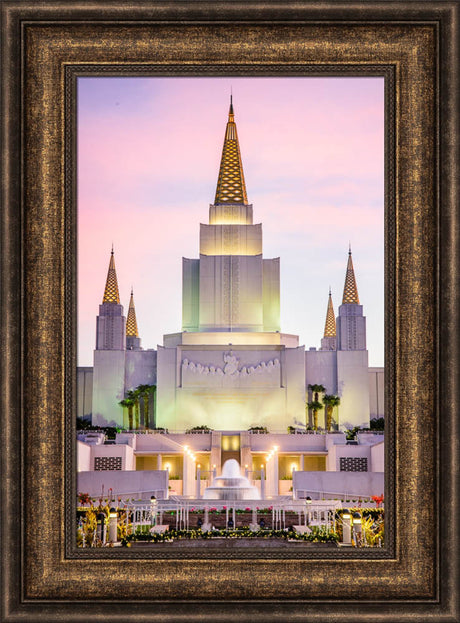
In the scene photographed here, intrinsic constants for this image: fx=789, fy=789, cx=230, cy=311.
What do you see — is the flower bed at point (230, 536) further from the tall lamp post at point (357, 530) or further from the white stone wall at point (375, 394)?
the white stone wall at point (375, 394)

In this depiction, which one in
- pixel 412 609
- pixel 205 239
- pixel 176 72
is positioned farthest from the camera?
pixel 205 239

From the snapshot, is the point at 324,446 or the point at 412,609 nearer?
the point at 412,609

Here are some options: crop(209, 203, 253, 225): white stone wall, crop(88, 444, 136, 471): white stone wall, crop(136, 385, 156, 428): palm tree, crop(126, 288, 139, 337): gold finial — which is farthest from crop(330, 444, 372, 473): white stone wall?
crop(126, 288, 139, 337): gold finial

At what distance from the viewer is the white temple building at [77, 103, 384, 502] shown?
33469 millimetres

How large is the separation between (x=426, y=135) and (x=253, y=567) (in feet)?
9.94

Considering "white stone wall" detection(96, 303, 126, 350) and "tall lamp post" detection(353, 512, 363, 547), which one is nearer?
"tall lamp post" detection(353, 512, 363, 547)

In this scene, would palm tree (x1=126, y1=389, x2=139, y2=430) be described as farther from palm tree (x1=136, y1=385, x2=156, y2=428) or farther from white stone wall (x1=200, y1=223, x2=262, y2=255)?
white stone wall (x1=200, y1=223, x2=262, y2=255)

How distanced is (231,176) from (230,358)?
31.1ft

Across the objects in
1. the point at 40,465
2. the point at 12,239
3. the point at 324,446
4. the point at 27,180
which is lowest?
the point at 324,446

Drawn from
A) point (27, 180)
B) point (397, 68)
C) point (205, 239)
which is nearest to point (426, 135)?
point (397, 68)

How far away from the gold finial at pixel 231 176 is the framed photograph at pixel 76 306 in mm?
32396

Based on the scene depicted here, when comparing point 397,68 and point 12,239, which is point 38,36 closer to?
point 12,239

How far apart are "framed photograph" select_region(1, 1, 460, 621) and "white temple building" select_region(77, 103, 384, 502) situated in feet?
86.9

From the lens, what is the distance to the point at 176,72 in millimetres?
5336
